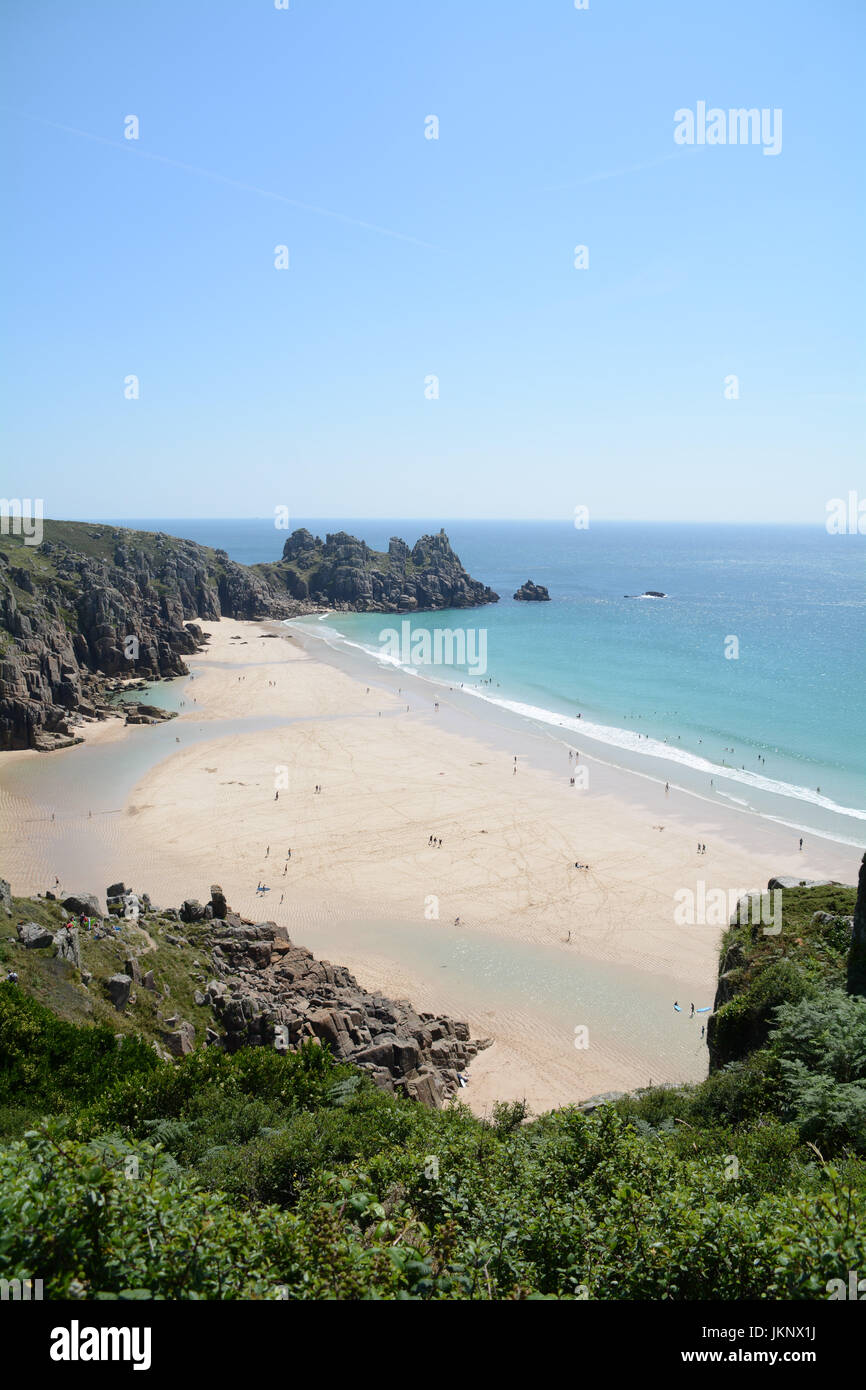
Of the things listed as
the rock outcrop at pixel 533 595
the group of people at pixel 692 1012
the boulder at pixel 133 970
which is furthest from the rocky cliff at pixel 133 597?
the group of people at pixel 692 1012

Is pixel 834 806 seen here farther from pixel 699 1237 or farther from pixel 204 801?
pixel 699 1237

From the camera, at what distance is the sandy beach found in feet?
97.0

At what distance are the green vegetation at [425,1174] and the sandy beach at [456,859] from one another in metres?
8.56

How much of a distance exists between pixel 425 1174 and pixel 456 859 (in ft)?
97.5

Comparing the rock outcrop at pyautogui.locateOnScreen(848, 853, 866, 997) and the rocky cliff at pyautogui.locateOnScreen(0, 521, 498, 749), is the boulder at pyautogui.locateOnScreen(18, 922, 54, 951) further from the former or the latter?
the rocky cliff at pyautogui.locateOnScreen(0, 521, 498, 749)

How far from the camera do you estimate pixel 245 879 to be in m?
40.1

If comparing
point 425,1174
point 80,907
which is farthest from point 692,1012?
point 80,907

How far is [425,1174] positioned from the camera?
43.5 feet

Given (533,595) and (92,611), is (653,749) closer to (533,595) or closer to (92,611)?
(92,611)

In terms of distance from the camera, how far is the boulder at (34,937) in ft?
83.1

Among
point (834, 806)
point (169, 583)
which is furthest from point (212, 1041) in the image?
point (169, 583)

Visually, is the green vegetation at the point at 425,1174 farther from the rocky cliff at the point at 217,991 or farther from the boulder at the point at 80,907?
the boulder at the point at 80,907

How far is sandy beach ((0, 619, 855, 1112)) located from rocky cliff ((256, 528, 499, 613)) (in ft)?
280
